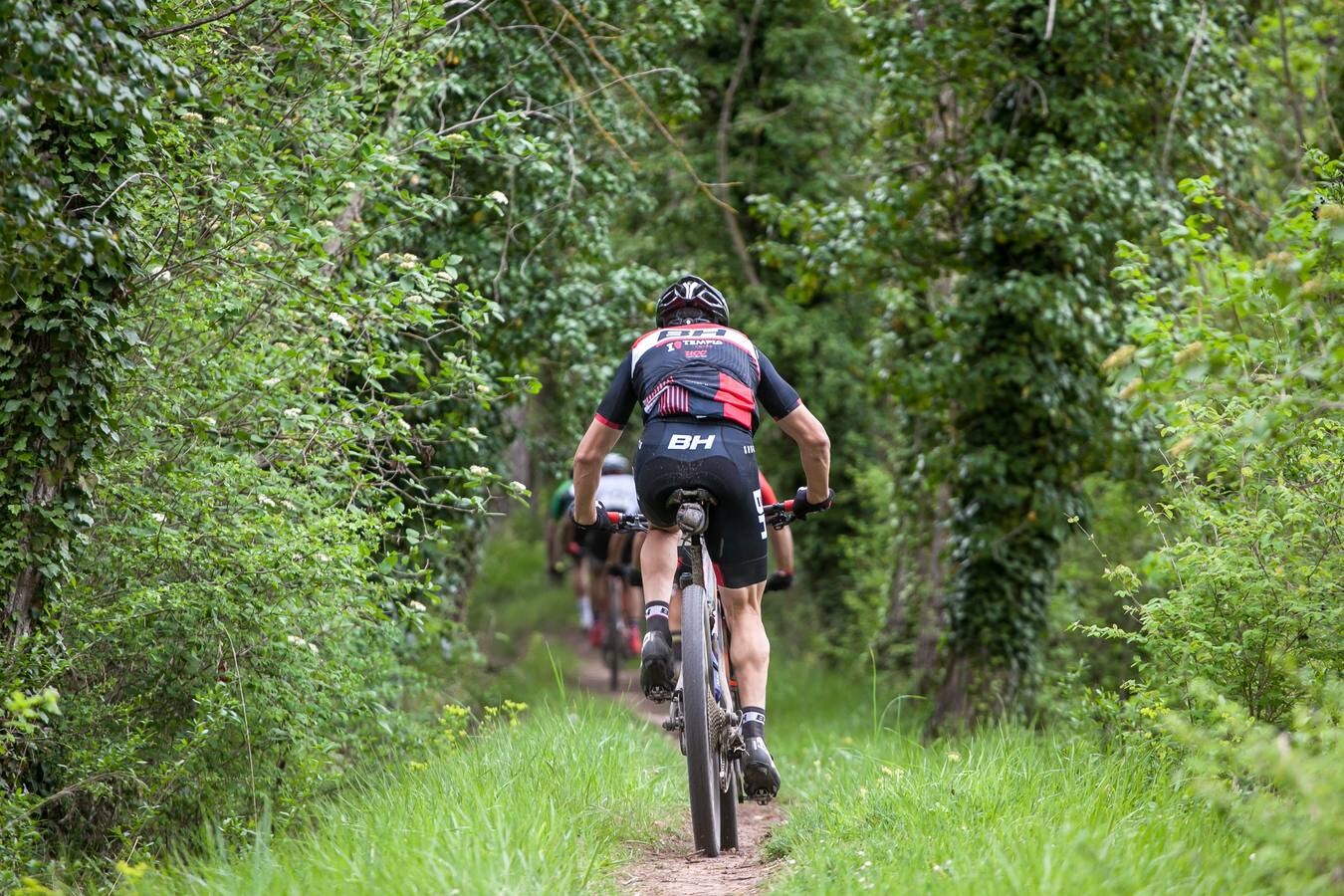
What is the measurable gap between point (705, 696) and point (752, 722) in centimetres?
51

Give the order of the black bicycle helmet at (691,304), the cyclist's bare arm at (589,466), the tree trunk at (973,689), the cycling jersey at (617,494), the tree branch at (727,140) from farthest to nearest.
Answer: the tree branch at (727,140) < the cycling jersey at (617,494) < the tree trunk at (973,689) < the black bicycle helmet at (691,304) < the cyclist's bare arm at (589,466)

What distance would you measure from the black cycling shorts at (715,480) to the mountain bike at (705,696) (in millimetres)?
57

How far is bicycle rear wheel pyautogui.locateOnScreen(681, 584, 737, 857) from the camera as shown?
4.84m

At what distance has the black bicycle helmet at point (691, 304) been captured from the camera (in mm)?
5461

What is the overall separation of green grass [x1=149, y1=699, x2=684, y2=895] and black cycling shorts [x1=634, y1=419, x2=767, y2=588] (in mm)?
1114

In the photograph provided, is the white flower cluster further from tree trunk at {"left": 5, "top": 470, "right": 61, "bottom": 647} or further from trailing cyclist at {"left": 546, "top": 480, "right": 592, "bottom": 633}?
trailing cyclist at {"left": 546, "top": 480, "right": 592, "bottom": 633}

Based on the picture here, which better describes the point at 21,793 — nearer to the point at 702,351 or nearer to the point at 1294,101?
the point at 702,351

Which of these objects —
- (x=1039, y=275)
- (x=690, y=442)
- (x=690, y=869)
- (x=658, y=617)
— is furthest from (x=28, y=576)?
(x=1039, y=275)

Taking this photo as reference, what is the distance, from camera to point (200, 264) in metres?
5.43

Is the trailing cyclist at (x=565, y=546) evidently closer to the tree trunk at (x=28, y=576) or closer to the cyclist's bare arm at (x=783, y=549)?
the cyclist's bare arm at (x=783, y=549)

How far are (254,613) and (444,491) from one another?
123cm

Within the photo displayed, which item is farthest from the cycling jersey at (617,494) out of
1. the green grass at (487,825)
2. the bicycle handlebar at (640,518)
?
the bicycle handlebar at (640,518)

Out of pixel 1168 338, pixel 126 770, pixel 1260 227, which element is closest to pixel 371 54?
pixel 126 770

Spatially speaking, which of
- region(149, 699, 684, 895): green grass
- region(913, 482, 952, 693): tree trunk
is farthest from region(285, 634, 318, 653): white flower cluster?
region(913, 482, 952, 693): tree trunk
